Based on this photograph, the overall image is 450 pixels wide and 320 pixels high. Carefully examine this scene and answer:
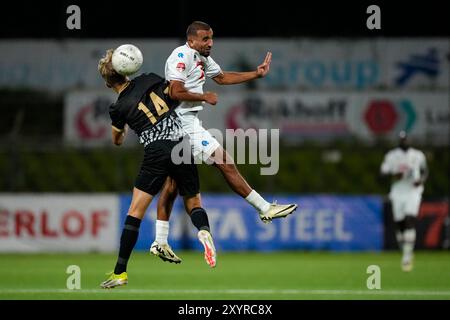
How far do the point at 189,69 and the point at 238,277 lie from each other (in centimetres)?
556

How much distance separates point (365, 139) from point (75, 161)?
855cm

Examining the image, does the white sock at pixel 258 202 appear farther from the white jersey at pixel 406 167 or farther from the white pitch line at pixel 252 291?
the white jersey at pixel 406 167

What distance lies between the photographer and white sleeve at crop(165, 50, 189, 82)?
11.1m

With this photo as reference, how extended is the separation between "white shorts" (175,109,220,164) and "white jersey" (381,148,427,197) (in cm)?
827

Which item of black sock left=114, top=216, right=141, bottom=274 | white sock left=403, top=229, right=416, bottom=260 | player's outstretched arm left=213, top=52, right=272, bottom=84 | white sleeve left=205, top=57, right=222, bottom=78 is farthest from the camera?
white sock left=403, top=229, right=416, bottom=260

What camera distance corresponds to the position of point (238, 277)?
16.0 meters

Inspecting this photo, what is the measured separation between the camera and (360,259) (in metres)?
20.8

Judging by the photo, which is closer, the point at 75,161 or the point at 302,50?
the point at 75,161

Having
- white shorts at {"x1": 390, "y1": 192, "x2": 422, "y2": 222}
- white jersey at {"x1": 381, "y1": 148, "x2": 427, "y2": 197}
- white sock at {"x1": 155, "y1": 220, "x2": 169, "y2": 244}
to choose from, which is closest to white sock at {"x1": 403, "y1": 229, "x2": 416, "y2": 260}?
white shorts at {"x1": 390, "y1": 192, "x2": 422, "y2": 222}

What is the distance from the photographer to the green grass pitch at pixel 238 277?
12.7 m

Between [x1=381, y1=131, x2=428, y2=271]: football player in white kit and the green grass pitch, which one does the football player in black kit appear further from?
[x1=381, y1=131, x2=428, y2=271]: football player in white kit

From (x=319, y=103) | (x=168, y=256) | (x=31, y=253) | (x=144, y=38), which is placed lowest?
(x=31, y=253)

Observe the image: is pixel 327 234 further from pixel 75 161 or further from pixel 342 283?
→ pixel 342 283

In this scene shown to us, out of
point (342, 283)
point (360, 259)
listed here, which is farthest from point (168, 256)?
point (360, 259)
